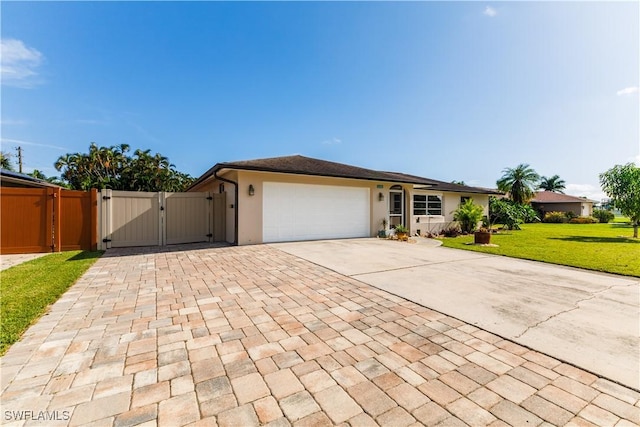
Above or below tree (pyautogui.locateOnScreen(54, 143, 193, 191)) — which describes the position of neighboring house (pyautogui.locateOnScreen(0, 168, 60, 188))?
below

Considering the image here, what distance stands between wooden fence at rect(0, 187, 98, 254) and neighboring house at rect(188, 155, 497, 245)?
4.36m

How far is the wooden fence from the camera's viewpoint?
27.1 ft

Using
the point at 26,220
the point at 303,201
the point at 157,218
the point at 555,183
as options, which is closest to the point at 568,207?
the point at 555,183

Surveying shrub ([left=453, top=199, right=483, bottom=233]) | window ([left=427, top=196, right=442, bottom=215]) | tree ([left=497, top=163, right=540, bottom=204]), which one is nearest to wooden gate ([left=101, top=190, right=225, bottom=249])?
window ([left=427, top=196, right=442, bottom=215])

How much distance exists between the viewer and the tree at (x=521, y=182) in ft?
90.8

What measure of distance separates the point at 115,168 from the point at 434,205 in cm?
3944

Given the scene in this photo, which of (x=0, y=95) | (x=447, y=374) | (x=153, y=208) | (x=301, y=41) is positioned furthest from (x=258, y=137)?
Answer: (x=447, y=374)

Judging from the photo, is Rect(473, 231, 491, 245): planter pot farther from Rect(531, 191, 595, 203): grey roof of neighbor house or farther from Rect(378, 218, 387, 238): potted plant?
Rect(531, 191, 595, 203): grey roof of neighbor house

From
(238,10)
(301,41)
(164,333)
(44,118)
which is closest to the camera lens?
(164,333)

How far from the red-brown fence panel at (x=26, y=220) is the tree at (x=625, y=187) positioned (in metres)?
25.5

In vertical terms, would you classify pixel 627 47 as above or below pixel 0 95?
above

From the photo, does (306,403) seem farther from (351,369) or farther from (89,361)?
(89,361)

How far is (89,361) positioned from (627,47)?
1347 cm

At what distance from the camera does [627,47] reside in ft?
24.7
